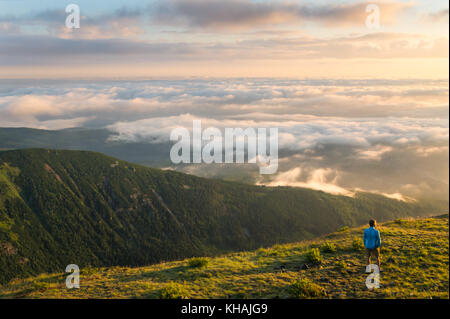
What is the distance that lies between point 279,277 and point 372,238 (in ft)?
22.1

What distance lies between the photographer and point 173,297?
1831 cm

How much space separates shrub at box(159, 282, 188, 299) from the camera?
60.5ft

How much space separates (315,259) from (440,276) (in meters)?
8.02

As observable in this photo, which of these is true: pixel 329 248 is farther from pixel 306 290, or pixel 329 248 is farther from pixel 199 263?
pixel 199 263

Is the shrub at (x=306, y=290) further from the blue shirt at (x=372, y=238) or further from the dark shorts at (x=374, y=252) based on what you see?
the dark shorts at (x=374, y=252)

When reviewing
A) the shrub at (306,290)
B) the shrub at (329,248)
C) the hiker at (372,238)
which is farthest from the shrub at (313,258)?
the shrub at (306,290)

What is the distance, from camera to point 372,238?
20.7 metres

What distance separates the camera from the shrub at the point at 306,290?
1795 centimetres

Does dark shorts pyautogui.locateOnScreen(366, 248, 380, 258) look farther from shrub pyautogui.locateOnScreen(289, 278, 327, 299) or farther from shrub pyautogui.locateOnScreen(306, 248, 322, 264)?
shrub pyautogui.locateOnScreen(289, 278, 327, 299)

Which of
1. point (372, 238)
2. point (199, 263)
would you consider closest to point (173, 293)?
point (199, 263)

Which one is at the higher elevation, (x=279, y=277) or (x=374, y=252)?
(x=374, y=252)
